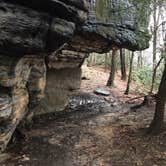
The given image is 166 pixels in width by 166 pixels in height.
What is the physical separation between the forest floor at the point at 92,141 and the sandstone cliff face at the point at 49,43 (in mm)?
869

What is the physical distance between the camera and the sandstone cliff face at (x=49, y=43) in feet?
26.8

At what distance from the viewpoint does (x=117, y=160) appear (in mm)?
9578

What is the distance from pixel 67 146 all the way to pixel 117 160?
6.49 feet

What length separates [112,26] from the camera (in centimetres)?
1324

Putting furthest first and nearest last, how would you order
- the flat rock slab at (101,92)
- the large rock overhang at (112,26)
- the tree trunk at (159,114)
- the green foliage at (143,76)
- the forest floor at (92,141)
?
the green foliage at (143,76) → the flat rock slab at (101,92) → the large rock overhang at (112,26) → the tree trunk at (159,114) → the forest floor at (92,141)

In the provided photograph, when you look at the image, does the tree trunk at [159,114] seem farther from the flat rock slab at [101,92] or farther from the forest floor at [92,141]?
the flat rock slab at [101,92]

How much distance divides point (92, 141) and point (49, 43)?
410cm

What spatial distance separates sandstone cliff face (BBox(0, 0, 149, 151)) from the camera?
816 cm

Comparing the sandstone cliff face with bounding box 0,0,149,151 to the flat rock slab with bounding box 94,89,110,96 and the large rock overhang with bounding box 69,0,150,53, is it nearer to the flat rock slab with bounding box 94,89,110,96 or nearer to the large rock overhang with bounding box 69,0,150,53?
the large rock overhang with bounding box 69,0,150,53

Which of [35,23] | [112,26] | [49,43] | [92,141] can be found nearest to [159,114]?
[92,141]

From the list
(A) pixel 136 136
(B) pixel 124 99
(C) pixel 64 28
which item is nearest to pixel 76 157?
(A) pixel 136 136

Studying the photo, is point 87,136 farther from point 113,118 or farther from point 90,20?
point 90,20

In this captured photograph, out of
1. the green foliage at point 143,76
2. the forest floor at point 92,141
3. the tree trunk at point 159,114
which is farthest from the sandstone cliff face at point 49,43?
the green foliage at point 143,76

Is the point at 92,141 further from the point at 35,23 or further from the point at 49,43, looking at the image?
the point at 35,23
